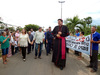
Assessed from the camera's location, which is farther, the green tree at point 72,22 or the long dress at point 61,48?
the green tree at point 72,22

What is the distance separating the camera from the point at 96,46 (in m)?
3.90

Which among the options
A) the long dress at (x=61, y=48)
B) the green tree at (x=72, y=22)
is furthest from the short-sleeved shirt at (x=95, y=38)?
the green tree at (x=72, y=22)

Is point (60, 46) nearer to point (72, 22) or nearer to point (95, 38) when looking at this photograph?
point (95, 38)

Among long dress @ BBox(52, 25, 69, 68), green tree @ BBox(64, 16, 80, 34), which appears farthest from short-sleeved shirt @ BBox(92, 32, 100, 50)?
green tree @ BBox(64, 16, 80, 34)

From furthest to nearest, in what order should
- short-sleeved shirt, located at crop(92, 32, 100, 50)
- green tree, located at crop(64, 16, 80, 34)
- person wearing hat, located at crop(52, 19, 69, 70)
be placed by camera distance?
green tree, located at crop(64, 16, 80, 34) < person wearing hat, located at crop(52, 19, 69, 70) < short-sleeved shirt, located at crop(92, 32, 100, 50)

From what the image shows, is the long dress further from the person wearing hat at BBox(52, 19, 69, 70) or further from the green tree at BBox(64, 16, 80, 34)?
the green tree at BBox(64, 16, 80, 34)

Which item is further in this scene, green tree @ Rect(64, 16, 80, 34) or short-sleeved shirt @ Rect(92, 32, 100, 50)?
green tree @ Rect(64, 16, 80, 34)

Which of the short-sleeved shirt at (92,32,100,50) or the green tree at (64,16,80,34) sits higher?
the green tree at (64,16,80,34)

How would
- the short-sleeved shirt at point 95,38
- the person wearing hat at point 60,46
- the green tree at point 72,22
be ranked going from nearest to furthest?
the short-sleeved shirt at point 95,38
the person wearing hat at point 60,46
the green tree at point 72,22

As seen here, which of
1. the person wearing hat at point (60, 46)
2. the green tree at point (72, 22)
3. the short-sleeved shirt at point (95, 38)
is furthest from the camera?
the green tree at point (72, 22)

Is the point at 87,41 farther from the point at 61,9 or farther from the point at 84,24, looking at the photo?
the point at 61,9

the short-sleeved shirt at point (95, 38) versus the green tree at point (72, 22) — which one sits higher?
the green tree at point (72, 22)

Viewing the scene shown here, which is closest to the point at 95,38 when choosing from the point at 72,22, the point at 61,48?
the point at 61,48

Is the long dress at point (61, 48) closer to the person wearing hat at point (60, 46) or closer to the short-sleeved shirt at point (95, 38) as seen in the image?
the person wearing hat at point (60, 46)
